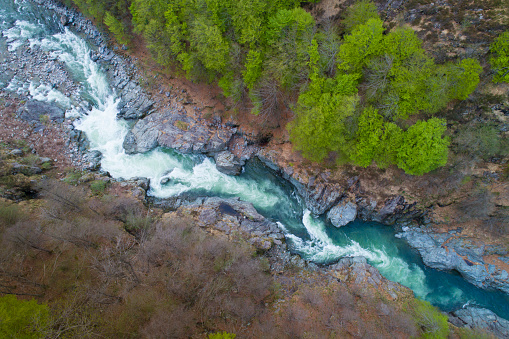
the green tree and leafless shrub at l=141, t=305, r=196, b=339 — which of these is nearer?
leafless shrub at l=141, t=305, r=196, b=339

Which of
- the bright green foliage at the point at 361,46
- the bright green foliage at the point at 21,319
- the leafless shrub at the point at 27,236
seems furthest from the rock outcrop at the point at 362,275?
the leafless shrub at the point at 27,236

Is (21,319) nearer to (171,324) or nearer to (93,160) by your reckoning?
(171,324)

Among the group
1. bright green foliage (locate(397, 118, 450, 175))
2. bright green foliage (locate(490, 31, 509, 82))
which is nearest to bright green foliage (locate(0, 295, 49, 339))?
bright green foliage (locate(397, 118, 450, 175))

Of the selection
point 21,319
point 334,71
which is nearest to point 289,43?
point 334,71

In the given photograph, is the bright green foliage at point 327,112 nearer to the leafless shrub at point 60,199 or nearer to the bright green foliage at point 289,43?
the bright green foliage at point 289,43

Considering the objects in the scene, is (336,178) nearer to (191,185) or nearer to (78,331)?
(191,185)

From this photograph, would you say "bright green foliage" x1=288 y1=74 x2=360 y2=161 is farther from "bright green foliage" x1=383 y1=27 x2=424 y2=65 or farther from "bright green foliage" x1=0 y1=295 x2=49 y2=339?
"bright green foliage" x1=0 y1=295 x2=49 y2=339

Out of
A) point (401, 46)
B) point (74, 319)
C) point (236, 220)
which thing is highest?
point (401, 46)
